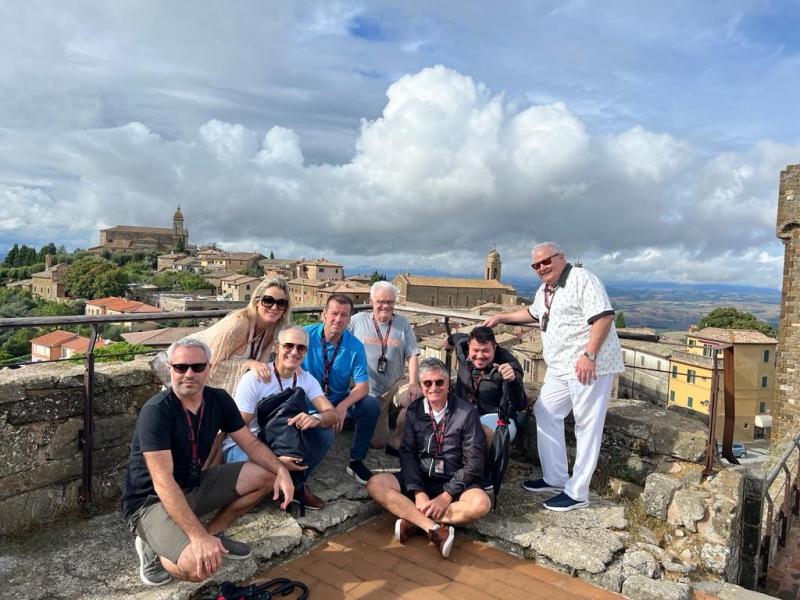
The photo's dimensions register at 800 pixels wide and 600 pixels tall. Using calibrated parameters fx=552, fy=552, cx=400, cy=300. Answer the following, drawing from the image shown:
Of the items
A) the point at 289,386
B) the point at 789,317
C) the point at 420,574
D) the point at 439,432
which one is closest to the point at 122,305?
the point at 789,317

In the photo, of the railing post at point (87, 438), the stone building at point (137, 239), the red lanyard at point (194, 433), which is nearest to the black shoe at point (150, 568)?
the red lanyard at point (194, 433)

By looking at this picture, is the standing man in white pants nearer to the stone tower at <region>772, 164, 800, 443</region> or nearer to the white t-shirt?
the white t-shirt

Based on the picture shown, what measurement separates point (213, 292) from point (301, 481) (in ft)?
264

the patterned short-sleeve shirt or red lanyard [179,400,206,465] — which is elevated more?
the patterned short-sleeve shirt

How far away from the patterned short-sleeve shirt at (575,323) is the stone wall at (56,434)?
2.80 m

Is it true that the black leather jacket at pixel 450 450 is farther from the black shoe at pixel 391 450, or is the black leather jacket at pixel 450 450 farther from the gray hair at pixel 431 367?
the black shoe at pixel 391 450

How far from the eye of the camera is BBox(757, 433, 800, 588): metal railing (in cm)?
446

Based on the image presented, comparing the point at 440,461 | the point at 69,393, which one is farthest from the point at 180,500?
the point at 440,461

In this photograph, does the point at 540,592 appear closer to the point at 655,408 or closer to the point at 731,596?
the point at 731,596

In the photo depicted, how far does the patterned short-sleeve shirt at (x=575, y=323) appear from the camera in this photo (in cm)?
362

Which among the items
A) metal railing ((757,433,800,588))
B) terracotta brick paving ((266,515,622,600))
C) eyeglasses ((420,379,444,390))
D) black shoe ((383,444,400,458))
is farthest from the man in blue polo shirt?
metal railing ((757,433,800,588))

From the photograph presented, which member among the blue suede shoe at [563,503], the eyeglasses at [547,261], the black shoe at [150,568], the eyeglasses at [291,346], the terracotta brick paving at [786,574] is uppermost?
the eyeglasses at [547,261]

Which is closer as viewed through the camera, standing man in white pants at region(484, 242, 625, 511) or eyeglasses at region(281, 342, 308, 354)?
eyeglasses at region(281, 342, 308, 354)

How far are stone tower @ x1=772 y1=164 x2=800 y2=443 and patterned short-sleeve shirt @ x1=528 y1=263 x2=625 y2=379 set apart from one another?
11525mm
